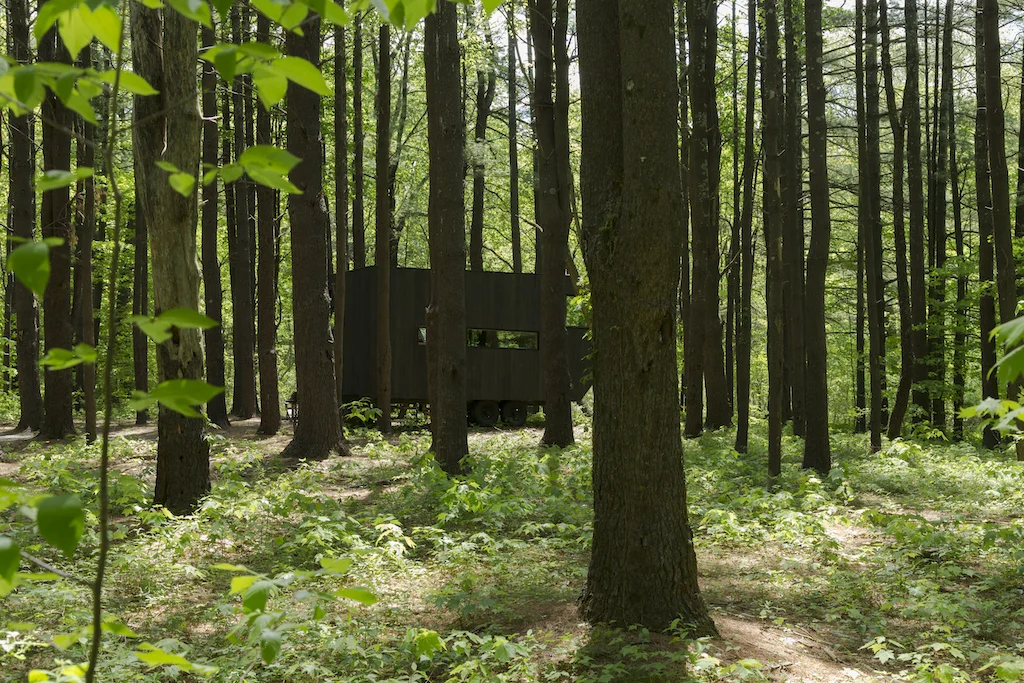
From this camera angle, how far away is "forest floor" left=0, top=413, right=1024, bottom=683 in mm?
4145

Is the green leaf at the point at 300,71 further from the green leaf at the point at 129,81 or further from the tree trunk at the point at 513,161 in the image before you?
the tree trunk at the point at 513,161

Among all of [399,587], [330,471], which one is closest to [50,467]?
[330,471]

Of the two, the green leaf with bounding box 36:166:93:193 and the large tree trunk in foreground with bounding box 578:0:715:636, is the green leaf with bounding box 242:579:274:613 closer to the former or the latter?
the green leaf with bounding box 36:166:93:193

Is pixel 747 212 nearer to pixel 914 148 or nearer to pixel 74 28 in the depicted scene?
pixel 914 148

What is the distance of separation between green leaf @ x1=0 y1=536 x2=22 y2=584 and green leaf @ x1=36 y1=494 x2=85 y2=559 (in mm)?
61

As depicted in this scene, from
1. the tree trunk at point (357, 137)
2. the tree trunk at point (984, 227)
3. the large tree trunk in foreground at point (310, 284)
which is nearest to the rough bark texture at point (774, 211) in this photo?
the tree trunk at point (984, 227)

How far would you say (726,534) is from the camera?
7305 mm

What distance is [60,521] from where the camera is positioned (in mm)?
1059

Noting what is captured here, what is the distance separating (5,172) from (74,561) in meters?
20.8

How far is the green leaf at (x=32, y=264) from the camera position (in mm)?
1073

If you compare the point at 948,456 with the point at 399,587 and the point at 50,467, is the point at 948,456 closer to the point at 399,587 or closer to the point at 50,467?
the point at 399,587

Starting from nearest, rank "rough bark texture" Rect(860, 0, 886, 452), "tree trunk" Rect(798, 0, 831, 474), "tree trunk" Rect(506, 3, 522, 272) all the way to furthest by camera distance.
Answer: "tree trunk" Rect(798, 0, 831, 474), "rough bark texture" Rect(860, 0, 886, 452), "tree trunk" Rect(506, 3, 522, 272)

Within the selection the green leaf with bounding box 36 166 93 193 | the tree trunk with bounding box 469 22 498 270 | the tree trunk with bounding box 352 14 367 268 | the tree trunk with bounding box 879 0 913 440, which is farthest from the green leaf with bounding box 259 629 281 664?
the tree trunk with bounding box 469 22 498 270

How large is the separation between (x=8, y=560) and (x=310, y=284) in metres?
10.7
